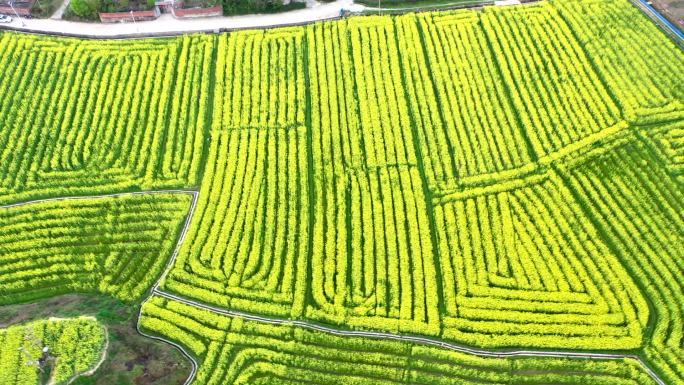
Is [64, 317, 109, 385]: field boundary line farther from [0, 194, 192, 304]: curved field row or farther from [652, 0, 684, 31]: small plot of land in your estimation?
[652, 0, 684, 31]: small plot of land

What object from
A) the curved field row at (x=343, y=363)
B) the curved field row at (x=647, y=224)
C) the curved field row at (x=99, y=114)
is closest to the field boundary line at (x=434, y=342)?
the curved field row at (x=343, y=363)

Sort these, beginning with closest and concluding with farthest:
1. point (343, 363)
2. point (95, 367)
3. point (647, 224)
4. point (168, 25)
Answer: point (95, 367) < point (343, 363) < point (647, 224) < point (168, 25)

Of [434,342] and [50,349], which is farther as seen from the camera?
[434,342]

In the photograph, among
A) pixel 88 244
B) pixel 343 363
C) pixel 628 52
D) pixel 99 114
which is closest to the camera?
pixel 343 363

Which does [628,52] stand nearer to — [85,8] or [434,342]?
[434,342]

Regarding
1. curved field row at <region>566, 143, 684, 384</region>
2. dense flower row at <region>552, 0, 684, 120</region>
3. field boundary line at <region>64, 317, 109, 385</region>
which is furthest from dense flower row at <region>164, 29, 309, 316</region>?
dense flower row at <region>552, 0, 684, 120</region>

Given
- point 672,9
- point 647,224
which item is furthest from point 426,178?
point 672,9

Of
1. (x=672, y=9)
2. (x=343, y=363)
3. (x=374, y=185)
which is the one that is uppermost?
(x=672, y=9)
